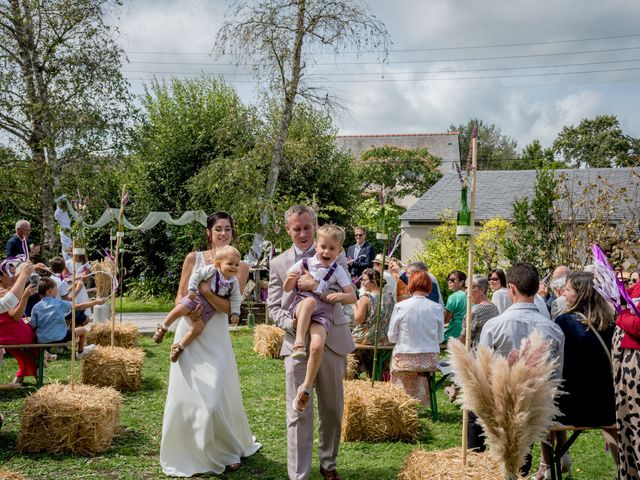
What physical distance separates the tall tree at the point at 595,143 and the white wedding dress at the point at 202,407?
49.6 meters

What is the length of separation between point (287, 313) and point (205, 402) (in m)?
1.12

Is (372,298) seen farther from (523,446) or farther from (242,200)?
(242,200)

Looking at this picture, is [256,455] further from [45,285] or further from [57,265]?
[57,265]

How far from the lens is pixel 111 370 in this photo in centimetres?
909

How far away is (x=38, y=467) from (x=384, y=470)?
10.2 feet

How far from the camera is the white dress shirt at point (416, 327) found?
7910mm

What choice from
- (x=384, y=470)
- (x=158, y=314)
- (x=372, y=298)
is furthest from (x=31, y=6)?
(x=384, y=470)

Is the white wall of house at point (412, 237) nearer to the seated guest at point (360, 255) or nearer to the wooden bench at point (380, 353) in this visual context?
the seated guest at point (360, 255)

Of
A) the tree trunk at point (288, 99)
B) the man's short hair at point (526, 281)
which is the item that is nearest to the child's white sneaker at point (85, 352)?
the man's short hair at point (526, 281)

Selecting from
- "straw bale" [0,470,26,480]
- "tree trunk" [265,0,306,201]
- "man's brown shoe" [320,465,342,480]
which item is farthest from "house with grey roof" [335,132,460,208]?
"straw bale" [0,470,26,480]

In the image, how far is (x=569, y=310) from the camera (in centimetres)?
552

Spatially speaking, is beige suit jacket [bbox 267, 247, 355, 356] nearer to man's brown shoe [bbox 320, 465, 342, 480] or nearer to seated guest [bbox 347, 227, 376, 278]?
man's brown shoe [bbox 320, 465, 342, 480]

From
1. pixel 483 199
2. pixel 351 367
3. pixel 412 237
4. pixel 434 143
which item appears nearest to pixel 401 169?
pixel 434 143

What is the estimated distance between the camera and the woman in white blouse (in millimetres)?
7914
